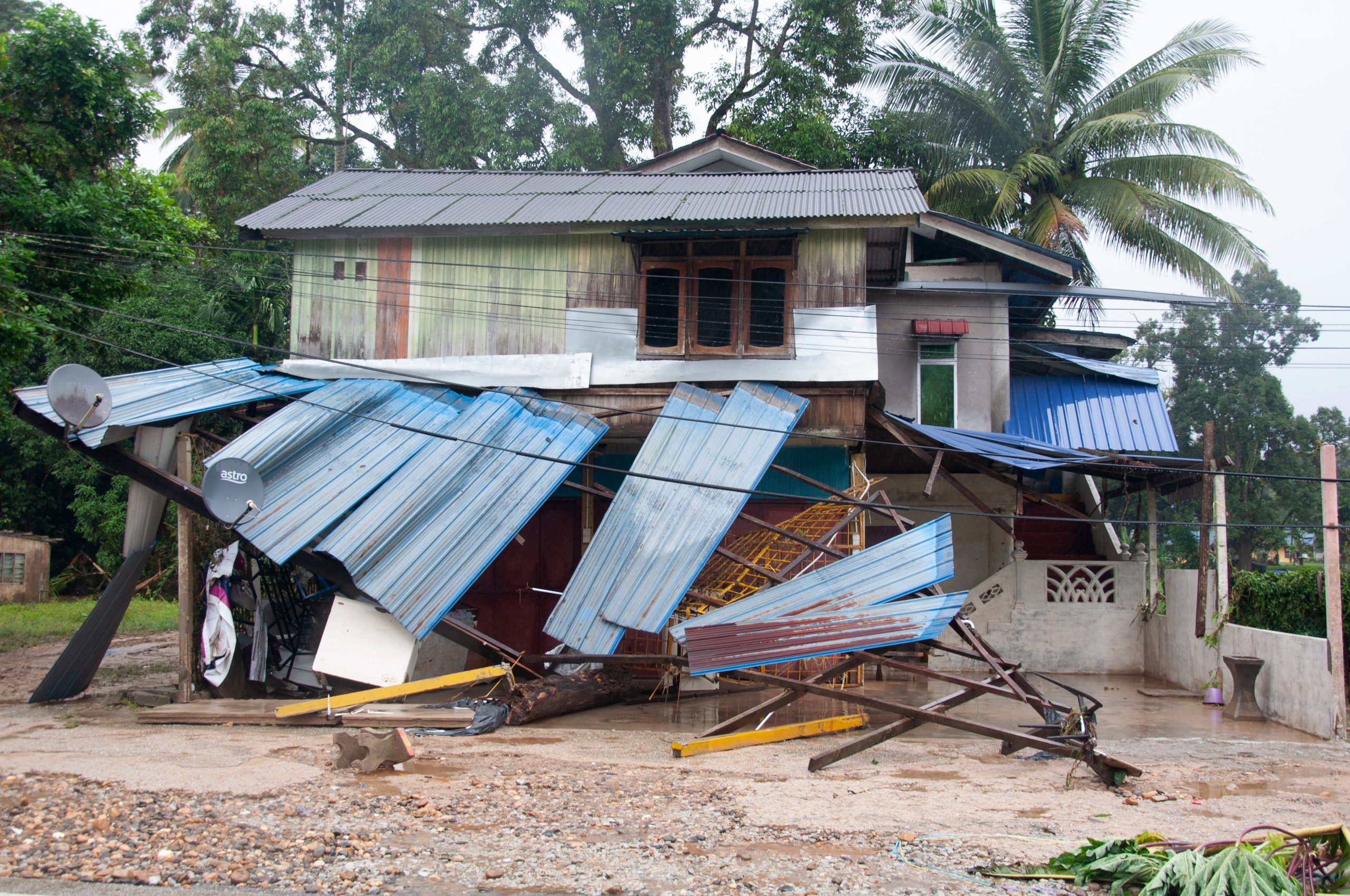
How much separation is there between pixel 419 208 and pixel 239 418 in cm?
424

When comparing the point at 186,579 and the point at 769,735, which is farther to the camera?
the point at 186,579

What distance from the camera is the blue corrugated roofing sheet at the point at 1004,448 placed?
1298 centimetres

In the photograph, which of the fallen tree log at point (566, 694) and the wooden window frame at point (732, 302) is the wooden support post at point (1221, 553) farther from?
the fallen tree log at point (566, 694)

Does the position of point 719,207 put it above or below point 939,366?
above

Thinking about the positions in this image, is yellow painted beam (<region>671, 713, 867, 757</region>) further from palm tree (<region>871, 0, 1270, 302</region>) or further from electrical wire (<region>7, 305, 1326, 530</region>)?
palm tree (<region>871, 0, 1270, 302</region>)

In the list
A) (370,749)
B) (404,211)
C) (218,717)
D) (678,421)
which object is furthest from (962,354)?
(218,717)

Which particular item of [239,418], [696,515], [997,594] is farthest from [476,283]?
[997,594]

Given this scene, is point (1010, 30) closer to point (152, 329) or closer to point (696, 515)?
point (696, 515)

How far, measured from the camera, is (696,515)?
1130 centimetres

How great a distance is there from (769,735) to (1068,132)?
1654 centimetres

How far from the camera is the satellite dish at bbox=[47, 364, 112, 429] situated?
395 inches

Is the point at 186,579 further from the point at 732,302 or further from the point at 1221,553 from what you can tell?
the point at 1221,553

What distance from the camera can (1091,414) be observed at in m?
16.8

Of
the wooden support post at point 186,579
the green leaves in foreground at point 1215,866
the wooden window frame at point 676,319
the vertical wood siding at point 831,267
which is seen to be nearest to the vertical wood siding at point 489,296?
the wooden window frame at point 676,319
